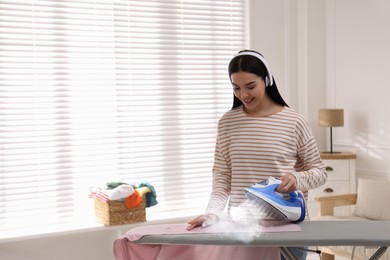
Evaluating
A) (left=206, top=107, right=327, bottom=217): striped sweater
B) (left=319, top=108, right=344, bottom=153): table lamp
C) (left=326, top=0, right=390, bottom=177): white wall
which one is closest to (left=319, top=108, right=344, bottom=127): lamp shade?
(left=319, top=108, right=344, bottom=153): table lamp

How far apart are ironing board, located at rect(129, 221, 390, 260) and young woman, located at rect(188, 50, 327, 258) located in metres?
0.19

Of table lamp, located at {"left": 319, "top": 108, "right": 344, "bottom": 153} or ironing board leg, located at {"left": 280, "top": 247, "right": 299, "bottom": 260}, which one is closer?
ironing board leg, located at {"left": 280, "top": 247, "right": 299, "bottom": 260}

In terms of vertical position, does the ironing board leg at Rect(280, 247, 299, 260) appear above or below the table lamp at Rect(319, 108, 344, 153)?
below

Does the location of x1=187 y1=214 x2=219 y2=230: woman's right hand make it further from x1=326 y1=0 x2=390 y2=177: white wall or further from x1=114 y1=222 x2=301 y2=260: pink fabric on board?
x1=326 y1=0 x2=390 y2=177: white wall

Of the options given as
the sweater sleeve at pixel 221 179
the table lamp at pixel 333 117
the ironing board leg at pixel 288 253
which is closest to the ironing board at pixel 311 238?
the ironing board leg at pixel 288 253

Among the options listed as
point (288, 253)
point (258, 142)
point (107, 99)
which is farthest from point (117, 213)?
point (288, 253)

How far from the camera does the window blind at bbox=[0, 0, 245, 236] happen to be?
12.4 feet

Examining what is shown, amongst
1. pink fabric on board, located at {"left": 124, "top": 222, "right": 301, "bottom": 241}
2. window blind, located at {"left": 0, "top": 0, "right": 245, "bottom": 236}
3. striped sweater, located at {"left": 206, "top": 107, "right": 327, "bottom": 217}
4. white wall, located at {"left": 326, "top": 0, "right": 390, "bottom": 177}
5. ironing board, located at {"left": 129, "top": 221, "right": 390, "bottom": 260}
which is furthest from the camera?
white wall, located at {"left": 326, "top": 0, "right": 390, "bottom": 177}

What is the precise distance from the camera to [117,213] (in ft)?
12.5

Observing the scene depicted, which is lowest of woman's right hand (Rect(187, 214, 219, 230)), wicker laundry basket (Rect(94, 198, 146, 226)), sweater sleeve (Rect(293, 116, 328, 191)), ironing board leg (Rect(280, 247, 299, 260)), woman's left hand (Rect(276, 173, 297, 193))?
wicker laundry basket (Rect(94, 198, 146, 226))

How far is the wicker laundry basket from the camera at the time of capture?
3797 mm

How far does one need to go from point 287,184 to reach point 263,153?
0.63 ft

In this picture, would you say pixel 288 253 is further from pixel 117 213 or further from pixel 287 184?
pixel 117 213

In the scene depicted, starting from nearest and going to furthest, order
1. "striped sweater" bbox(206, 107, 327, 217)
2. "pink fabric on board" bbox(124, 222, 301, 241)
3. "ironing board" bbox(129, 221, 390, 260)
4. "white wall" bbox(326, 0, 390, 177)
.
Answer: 1. "ironing board" bbox(129, 221, 390, 260)
2. "pink fabric on board" bbox(124, 222, 301, 241)
3. "striped sweater" bbox(206, 107, 327, 217)
4. "white wall" bbox(326, 0, 390, 177)
